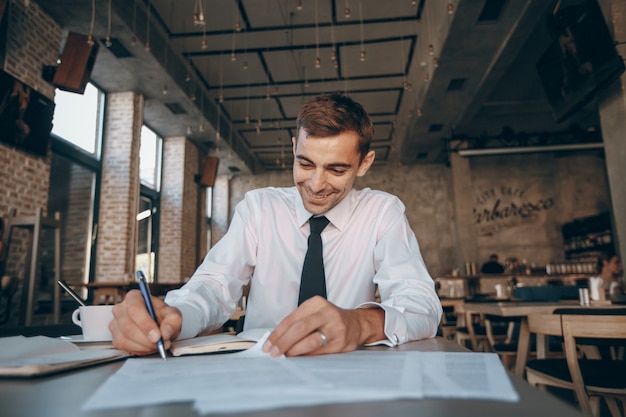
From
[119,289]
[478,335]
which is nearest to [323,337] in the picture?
[478,335]

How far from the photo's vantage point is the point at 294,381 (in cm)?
49

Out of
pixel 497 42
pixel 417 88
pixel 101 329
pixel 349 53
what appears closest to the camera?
pixel 101 329

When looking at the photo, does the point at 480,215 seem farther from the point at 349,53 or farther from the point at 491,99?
the point at 349,53

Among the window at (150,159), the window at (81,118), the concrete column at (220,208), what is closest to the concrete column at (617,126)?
the window at (81,118)

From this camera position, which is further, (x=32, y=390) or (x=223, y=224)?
(x=223, y=224)

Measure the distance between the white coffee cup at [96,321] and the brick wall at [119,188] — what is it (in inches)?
245

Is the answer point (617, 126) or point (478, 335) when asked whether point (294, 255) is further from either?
point (617, 126)

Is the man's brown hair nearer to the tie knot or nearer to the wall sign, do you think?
the tie knot

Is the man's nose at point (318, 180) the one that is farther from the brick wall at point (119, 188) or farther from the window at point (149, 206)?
the window at point (149, 206)

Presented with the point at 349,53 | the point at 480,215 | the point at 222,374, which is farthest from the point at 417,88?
the point at 222,374

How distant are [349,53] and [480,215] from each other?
6.66 m

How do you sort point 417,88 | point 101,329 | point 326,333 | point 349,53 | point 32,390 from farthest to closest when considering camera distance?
point 417,88
point 349,53
point 101,329
point 326,333
point 32,390

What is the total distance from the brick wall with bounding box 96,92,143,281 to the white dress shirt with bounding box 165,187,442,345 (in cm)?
585

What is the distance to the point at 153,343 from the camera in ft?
2.59
